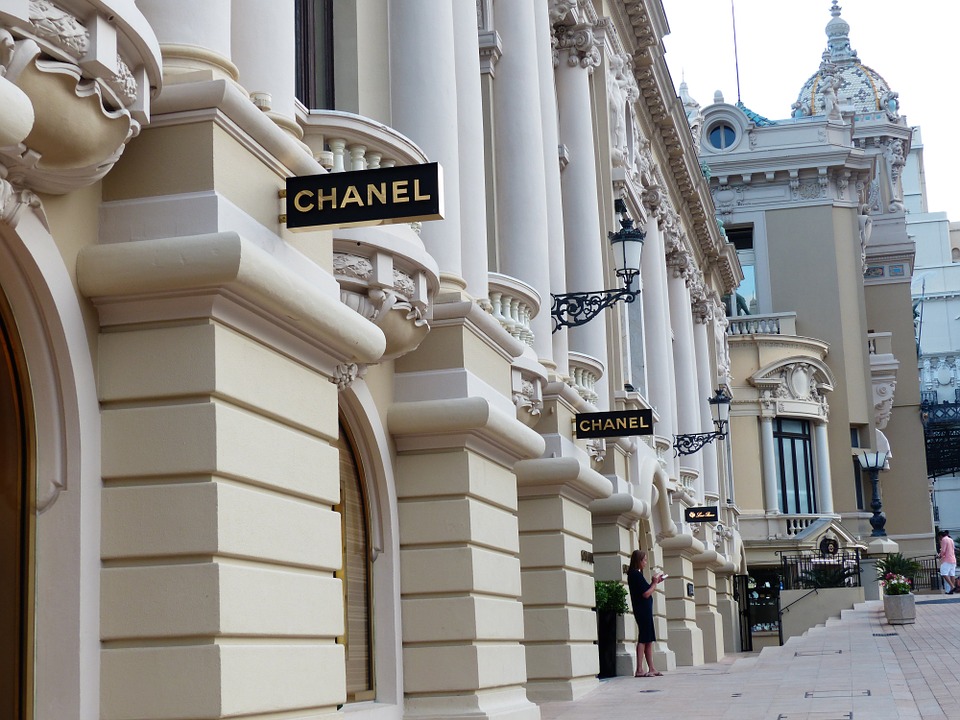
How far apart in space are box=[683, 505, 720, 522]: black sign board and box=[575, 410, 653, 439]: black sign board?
36.0 ft

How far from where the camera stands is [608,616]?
2009cm

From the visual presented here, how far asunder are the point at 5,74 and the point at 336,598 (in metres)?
3.77

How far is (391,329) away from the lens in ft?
34.1

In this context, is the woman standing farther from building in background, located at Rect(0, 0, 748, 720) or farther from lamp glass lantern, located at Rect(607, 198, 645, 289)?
lamp glass lantern, located at Rect(607, 198, 645, 289)

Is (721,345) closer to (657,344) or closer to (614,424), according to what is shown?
(657,344)

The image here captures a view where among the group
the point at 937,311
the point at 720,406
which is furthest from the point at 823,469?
the point at 937,311

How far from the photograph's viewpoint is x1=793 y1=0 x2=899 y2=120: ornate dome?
243 ft

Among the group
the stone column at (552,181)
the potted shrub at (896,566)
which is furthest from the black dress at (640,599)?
the potted shrub at (896,566)

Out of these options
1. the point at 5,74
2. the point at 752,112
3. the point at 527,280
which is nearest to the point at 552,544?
the point at 527,280

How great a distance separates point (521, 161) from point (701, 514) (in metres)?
12.7

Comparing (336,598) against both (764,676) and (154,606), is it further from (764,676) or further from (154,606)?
(764,676)

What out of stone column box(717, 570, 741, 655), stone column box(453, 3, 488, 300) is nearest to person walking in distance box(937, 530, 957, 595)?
stone column box(717, 570, 741, 655)

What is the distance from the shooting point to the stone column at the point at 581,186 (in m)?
20.3

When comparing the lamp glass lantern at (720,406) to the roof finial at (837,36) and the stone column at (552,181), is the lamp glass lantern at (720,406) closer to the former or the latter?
the stone column at (552,181)
